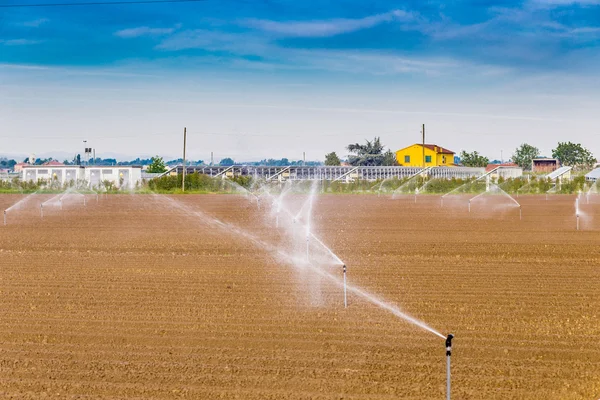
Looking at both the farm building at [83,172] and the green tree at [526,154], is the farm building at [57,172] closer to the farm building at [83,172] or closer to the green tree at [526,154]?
the farm building at [83,172]

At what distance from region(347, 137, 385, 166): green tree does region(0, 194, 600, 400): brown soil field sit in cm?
8579

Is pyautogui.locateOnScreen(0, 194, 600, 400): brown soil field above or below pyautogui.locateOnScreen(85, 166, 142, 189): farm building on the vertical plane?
below

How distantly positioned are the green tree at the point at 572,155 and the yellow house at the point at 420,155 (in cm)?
2380

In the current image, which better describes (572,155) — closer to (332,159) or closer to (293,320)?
(332,159)

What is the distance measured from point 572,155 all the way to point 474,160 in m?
20.7

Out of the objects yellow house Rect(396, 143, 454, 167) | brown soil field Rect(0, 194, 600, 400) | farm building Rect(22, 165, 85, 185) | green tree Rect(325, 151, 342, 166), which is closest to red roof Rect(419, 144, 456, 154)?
yellow house Rect(396, 143, 454, 167)

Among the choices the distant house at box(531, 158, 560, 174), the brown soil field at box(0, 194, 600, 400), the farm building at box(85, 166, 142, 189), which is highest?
the distant house at box(531, 158, 560, 174)

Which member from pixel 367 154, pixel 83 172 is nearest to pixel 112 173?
pixel 83 172

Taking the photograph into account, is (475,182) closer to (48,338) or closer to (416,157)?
(416,157)

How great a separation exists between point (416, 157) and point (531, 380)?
100203 millimetres

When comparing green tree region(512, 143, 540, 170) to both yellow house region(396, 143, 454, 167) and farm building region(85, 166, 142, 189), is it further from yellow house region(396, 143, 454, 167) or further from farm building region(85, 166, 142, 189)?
farm building region(85, 166, 142, 189)

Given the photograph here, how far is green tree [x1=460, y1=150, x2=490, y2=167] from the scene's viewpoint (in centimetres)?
11138

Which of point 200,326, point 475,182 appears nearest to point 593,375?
point 200,326

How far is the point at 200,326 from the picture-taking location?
11672 mm
